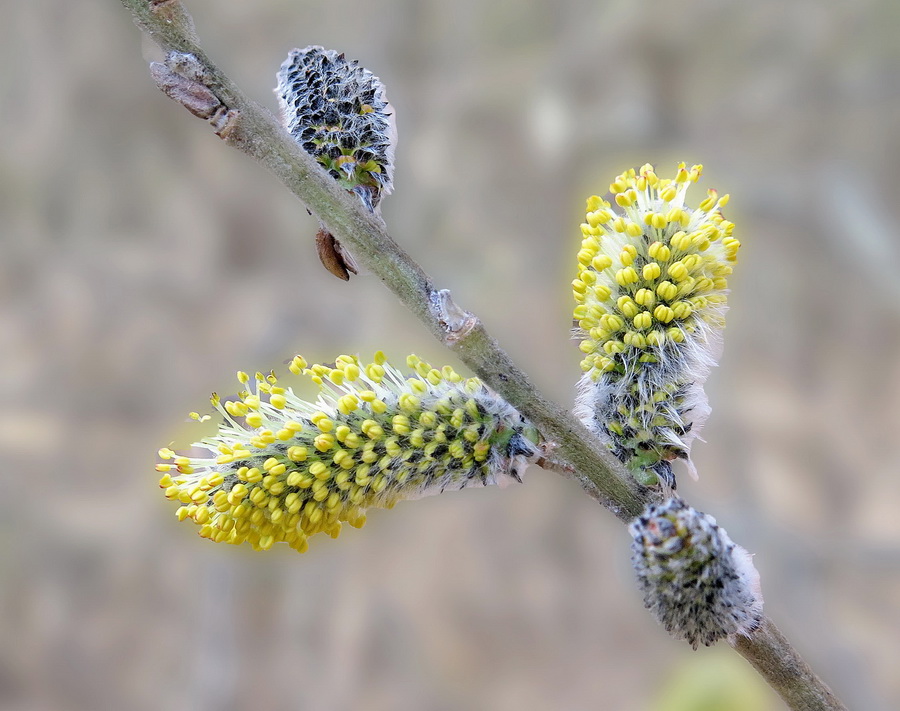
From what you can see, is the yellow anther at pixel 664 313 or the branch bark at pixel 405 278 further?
the yellow anther at pixel 664 313

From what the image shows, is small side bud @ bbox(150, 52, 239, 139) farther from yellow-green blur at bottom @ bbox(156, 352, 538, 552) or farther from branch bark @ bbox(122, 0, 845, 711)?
yellow-green blur at bottom @ bbox(156, 352, 538, 552)

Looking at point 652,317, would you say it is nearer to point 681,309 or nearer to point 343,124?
point 681,309

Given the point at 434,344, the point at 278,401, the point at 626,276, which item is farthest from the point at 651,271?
the point at 434,344

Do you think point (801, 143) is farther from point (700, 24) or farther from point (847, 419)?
point (847, 419)

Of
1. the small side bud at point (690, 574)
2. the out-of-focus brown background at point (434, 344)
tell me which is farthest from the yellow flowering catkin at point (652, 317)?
the out-of-focus brown background at point (434, 344)

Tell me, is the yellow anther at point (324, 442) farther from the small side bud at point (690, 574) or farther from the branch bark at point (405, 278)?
the small side bud at point (690, 574)

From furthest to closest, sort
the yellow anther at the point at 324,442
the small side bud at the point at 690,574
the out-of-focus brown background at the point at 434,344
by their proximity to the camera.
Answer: the out-of-focus brown background at the point at 434,344
the yellow anther at the point at 324,442
the small side bud at the point at 690,574

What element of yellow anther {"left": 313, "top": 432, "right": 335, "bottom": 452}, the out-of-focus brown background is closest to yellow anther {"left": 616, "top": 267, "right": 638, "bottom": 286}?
yellow anther {"left": 313, "top": 432, "right": 335, "bottom": 452}
